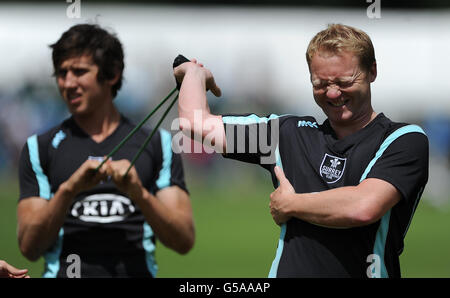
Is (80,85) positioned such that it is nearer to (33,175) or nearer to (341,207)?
(33,175)

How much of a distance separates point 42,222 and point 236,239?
849 cm

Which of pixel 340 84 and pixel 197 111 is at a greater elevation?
pixel 340 84

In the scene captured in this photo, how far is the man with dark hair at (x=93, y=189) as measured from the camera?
4.13m

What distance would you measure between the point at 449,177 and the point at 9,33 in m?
15.0

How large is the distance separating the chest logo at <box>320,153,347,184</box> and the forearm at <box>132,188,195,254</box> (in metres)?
1.27

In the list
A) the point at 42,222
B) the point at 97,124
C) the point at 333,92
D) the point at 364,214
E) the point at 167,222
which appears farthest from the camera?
the point at 97,124

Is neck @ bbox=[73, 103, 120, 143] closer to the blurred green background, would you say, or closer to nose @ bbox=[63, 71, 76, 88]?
nose @ bbox=[63, 71, 76, 88]

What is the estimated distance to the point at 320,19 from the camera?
85.4 feet

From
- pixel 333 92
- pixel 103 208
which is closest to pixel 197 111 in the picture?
pixel 333 92

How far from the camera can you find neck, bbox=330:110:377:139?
128 inches

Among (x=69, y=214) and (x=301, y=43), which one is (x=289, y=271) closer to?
(x=69, y=214)

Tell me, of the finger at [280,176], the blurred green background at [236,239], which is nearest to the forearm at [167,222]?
the finger at [280,176]

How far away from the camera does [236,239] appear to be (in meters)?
12.4

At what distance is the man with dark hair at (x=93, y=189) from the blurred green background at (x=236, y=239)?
14.3ft
